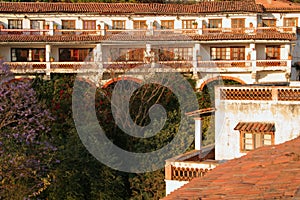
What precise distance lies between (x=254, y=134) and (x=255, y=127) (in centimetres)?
20

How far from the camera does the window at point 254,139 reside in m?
18.9

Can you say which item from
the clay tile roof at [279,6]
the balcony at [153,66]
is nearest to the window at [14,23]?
the balcony at [153,66]

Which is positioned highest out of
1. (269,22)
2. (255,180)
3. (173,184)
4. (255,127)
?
(269,22)

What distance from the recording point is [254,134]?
62.3 ft

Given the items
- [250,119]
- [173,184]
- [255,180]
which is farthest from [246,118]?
[255,180]

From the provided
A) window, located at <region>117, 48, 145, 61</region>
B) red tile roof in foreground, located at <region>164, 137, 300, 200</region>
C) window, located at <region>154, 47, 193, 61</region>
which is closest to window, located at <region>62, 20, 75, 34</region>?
window, located at <region>117, 48, 145, 61</region>

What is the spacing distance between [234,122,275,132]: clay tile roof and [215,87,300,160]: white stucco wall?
127 millimetres

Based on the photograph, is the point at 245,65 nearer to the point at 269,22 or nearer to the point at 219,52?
the point at 219,52

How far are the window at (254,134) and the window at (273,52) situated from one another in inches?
953

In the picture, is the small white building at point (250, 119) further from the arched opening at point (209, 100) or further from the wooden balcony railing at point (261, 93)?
the arched opening at point (209, 100)

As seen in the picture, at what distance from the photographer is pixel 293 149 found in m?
11.5

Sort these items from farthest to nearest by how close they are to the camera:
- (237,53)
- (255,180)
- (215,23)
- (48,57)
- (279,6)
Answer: (279,6)
(215,23)
(237,53)
(48,57)
(255,180)

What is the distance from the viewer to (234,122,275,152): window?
741 inches

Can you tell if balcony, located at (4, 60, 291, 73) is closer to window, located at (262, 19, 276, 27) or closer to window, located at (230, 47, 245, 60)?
window, located at (230, 47, 245, 60)
